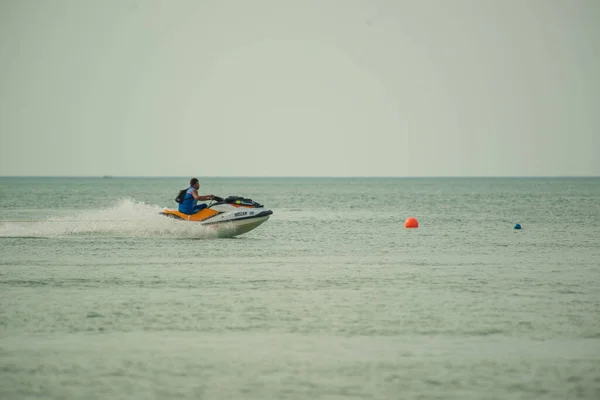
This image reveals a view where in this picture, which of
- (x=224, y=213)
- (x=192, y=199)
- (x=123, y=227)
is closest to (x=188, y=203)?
(x=192, y=199)

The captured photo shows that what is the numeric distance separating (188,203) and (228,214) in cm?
143

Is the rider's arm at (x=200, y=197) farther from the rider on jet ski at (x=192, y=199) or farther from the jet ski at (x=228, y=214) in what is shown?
the jet ski at (x=228, y=214)

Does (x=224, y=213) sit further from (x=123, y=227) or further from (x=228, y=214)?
(x=123, y=227)

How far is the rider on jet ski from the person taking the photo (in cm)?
2692

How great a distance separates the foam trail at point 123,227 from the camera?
29.3 meters

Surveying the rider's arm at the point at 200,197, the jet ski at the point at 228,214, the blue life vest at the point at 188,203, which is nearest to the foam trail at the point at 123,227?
the jet ski at the point at 228,214

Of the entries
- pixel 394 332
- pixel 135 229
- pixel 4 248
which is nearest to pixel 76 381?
pixel 394 332

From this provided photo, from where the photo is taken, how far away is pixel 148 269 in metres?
20.6

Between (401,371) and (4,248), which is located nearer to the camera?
(401,371)

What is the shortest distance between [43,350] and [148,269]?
945 cm

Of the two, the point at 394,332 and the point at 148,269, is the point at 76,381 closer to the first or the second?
the point at 394,332

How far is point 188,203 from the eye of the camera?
91.0ft

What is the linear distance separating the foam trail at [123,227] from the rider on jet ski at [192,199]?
652mm

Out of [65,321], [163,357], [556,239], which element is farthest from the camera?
[556,239]
